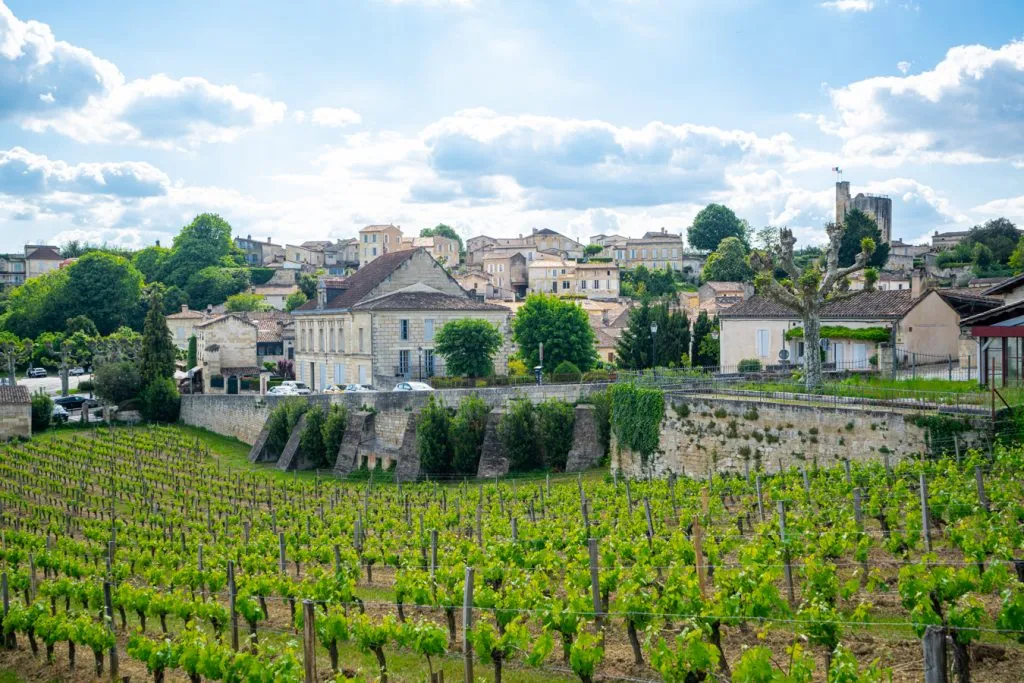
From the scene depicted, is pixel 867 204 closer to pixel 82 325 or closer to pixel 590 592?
pixel 82 325

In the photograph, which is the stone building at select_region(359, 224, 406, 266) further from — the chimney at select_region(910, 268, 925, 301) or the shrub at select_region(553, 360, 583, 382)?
the chimney at select_region(910, 268, 925, 301)

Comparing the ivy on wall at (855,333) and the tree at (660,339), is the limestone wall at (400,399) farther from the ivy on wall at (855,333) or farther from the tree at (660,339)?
the tree at (660,339)

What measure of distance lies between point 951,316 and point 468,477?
55.5 ft

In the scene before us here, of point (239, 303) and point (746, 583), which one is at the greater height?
point (239, 303)

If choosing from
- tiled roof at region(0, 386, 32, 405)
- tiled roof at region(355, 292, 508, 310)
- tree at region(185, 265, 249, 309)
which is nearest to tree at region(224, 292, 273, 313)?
tree at region(185, 265, 249, 309)

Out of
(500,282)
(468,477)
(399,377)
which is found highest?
(500,282)

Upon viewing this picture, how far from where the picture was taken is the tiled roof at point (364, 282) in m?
50.7

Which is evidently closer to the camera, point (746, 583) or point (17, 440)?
point (746, 583)

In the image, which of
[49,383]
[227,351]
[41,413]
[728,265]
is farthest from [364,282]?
[728,265]

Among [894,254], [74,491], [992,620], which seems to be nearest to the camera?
[992,620]

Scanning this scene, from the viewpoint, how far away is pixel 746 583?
1180 centimetres

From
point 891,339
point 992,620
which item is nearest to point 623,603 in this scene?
point 992,620

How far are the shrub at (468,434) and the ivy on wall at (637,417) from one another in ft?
20.2

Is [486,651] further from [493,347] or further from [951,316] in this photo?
[493,347]
